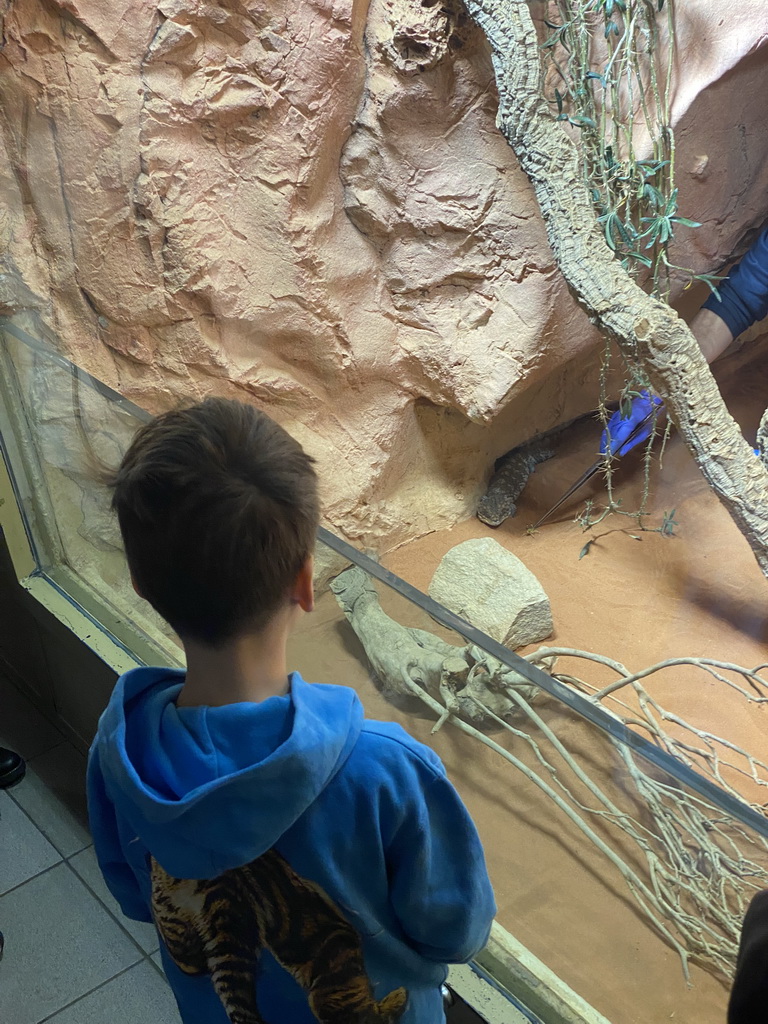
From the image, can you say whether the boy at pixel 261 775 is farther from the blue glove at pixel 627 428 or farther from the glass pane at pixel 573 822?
the blue glove at pixel 627 428

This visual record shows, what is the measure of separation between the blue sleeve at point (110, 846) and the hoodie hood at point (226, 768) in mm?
136

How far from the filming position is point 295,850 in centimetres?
71

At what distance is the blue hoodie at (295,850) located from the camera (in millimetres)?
677

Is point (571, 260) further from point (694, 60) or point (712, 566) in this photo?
point (712, 566)

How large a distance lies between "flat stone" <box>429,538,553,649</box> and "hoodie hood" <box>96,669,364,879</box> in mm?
1993

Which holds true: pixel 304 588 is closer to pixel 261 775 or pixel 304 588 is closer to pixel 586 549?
pixel 261 775

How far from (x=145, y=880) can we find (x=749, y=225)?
3.39 meters

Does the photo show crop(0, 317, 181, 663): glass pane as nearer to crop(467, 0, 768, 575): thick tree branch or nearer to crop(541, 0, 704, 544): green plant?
crop(467, 0, 768, 575): thick tree branch

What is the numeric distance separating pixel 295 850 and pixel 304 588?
230 mm

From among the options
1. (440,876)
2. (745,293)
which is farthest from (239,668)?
(745,293)

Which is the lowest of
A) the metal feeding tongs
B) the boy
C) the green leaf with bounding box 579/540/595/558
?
the green leaf with bounding box 579/540/595/558

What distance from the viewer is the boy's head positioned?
2.16ft

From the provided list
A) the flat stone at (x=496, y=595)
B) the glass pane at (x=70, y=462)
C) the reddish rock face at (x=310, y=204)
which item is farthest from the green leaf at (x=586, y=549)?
the glass pane at (x=70, y=462)

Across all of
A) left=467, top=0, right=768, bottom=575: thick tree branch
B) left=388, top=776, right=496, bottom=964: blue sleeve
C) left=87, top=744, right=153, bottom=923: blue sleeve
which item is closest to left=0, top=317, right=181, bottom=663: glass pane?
left=87, top=744, right=153, bottom=923: blue sleeve
